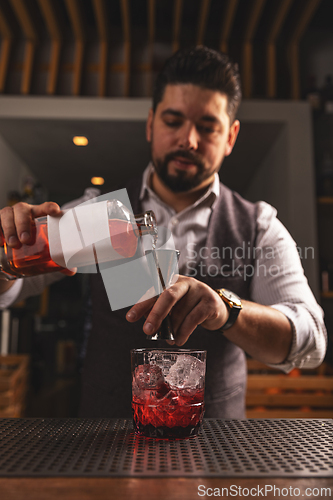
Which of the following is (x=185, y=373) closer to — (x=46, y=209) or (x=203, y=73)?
(x=46, y=209)

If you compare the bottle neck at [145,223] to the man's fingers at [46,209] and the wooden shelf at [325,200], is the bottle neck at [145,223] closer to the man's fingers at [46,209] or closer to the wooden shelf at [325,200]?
the man's fingers at [46,209]

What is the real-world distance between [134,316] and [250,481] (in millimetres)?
319

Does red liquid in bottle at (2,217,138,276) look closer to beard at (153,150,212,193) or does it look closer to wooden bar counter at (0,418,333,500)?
wooden bar counter at (0,418,333,500)

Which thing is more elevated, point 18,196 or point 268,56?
point 268,56

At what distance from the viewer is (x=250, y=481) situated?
50 cm

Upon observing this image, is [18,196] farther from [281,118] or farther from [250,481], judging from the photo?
[250,481]

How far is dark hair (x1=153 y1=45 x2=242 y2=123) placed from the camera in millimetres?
1436

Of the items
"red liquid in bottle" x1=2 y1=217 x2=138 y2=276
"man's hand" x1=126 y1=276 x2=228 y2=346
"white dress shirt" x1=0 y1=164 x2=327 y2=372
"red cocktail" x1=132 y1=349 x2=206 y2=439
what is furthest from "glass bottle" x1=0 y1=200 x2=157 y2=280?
"white dress shirt" x1=0 y1=164 x2=327 y2=372

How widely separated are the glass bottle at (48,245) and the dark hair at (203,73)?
82 cm

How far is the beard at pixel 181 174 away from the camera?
1.41 meters

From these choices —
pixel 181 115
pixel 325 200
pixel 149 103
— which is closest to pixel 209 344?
pixel 181 115

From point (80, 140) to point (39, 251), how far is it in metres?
1.85

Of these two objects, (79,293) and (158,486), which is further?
(79,293)

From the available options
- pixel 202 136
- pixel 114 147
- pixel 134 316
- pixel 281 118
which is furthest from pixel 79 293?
pixel 134 316
